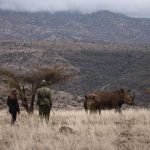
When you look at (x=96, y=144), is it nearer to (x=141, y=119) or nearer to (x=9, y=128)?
(x=9, y=128)

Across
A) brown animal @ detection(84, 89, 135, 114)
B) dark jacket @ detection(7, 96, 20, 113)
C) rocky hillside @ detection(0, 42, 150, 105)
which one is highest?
dark jacket @ detection(7, 96, 20, 113)

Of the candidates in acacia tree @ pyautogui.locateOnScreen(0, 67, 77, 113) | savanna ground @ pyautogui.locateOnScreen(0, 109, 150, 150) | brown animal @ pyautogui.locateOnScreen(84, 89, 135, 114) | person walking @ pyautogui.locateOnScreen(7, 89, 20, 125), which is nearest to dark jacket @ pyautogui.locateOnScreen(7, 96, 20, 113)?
person walking @ pyautogui.locateOnScreen(7, 89, 20, 125)

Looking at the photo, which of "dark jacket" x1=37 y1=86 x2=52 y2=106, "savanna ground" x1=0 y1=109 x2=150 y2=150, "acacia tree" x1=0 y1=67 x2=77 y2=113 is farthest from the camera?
"acacia tree" x1=0 y1=67 x2=77 y2=113

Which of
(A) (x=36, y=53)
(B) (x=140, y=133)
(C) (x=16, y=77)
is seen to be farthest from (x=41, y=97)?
(A) (x=36, y=53)

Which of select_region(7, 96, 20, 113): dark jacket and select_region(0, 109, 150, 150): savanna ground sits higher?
select_region(7, 96, 20, 113): dark jacket

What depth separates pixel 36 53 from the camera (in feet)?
443

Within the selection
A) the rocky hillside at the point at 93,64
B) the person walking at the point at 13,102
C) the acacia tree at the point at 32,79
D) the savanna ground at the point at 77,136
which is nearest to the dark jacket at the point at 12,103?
the person walking at the point at 13,102

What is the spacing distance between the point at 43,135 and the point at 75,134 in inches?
36.2

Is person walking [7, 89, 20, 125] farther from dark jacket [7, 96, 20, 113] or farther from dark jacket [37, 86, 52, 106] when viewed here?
dark jacket [37, 86, 52, 106]

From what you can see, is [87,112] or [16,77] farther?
[16,77]

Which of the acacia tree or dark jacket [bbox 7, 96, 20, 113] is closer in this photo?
dark jacket [bbox 7, 96, 20, 113]

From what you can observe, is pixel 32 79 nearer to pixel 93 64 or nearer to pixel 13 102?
pixel 13 102

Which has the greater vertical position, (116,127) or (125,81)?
(116,127)

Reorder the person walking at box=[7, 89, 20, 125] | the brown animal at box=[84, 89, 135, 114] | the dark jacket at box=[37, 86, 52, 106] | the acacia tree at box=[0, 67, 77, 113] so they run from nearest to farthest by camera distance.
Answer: the person walking at box=[7, 89, 20, 125]
the dark jacket at box=[37, 86, 52, 106]
the brown animal at box=[84, 89, 135, 114]
the acacia tree at box=[0, 67, 77, 113]
